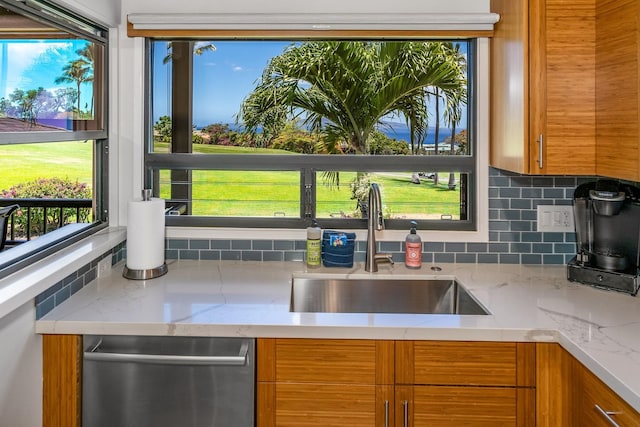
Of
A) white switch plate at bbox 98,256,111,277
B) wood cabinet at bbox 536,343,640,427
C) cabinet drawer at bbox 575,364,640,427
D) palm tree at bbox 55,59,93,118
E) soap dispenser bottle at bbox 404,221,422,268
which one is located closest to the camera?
cabinet drawer at bbox 575,364,640,427

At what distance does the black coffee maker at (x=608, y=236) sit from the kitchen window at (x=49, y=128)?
80.0 inches

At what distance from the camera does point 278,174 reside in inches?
93.5

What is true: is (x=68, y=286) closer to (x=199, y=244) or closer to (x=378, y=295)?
(x=199, y=244)

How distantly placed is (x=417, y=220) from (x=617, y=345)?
1122mm

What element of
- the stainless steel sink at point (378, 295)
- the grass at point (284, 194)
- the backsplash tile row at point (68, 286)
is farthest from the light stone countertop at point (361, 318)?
the grass at point (284, 194)

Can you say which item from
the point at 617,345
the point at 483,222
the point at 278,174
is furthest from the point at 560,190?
the point at 278,174

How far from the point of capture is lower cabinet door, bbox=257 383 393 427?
1.53 m

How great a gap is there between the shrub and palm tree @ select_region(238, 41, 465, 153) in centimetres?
81

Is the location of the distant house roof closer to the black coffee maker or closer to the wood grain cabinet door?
the wood grain cabinet door

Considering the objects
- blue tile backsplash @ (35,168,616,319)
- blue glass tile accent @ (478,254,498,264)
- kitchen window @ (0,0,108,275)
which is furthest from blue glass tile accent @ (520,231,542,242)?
kitchen window @ (0,0,108,275)

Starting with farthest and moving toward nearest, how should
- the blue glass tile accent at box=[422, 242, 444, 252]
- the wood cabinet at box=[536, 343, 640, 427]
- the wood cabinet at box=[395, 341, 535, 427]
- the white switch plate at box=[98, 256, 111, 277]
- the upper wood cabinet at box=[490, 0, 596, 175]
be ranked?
the blue glass tile accent at box=[422, 242, 444, 252], the white switch plate at box=[98, 256, 111, 277], the upper wood cabinet at box=[490, 0, 596, 175], the wood cabinet at box=[395, 341, 535, 427], the wood cabinet at box=[536, 343, 640, 427]

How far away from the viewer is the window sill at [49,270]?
1.39 metres

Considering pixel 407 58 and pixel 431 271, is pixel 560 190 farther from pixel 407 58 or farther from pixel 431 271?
pixel 407 58

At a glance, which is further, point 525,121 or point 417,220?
point 417,220
